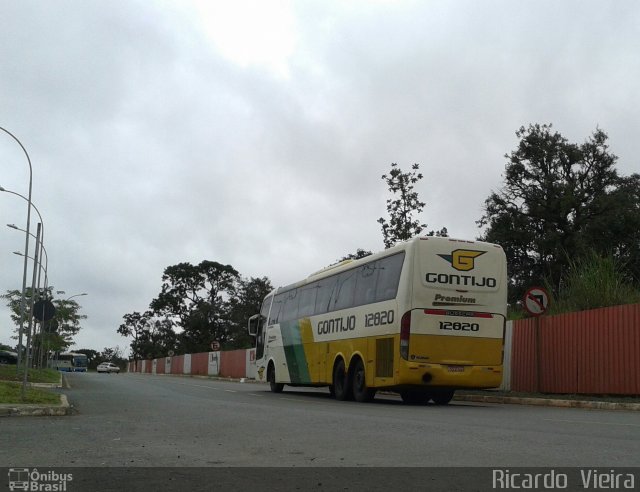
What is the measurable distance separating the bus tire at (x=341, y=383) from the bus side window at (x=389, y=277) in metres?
→ 2.74

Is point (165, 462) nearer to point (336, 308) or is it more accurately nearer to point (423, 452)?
point (423, 452)

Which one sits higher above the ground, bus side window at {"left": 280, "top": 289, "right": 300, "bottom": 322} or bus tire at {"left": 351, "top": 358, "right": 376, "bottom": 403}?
bus side window at {"left": 280, "top": 289, "right": 300, "bottom": 322}

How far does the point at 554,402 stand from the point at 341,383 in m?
5.48

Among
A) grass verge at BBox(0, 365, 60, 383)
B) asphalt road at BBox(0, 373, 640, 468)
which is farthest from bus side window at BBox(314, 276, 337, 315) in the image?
grass verge at BBox(0, 365, 60, 383)

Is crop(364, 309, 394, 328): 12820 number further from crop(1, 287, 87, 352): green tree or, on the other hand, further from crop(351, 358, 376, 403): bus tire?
crop(1, 287, 87, 352): green tree

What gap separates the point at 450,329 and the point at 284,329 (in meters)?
8.70

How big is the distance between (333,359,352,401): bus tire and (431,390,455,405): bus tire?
7.23 feet

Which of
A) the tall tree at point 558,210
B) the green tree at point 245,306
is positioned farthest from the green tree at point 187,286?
the tall tree at point 558,210

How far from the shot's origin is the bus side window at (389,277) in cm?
1647

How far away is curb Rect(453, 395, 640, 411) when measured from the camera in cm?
1489

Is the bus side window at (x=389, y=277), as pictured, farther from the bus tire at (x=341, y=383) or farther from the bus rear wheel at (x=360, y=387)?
the bus tire at (x=341, y=383)

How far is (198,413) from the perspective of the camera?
511 inches
